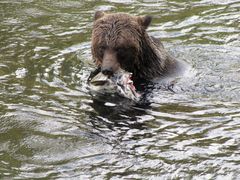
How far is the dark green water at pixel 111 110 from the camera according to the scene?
23.9 ft

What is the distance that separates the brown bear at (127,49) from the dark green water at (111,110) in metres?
0.52

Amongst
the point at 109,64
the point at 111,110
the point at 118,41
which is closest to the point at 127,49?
the point at 118,41

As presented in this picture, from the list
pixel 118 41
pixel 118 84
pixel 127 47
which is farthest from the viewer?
pixel 127 47

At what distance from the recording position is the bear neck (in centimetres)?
1023

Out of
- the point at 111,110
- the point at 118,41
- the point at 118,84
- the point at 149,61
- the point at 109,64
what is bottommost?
the point at 111,110

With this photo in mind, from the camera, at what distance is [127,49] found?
980cm

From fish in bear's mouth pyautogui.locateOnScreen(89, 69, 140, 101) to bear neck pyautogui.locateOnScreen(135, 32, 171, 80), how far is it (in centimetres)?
75

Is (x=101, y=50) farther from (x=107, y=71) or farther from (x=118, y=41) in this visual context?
(x=107, y=71)

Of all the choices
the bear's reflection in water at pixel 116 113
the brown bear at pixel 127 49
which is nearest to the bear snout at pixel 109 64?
the brown bear at pixel 127 49

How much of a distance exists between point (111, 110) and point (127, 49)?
3.66 feet

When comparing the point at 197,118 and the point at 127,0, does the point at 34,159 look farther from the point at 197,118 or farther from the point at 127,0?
the point at 127,0

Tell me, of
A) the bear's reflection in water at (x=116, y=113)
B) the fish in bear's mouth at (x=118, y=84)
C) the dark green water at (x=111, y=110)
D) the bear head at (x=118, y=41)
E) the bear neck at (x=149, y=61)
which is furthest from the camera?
the bear neck at (x=149, y=61)

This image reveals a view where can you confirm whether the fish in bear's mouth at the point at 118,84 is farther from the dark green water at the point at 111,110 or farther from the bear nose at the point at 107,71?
the dark green water at the point at 111,110

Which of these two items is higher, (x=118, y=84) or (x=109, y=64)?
(x=109, y=64)
